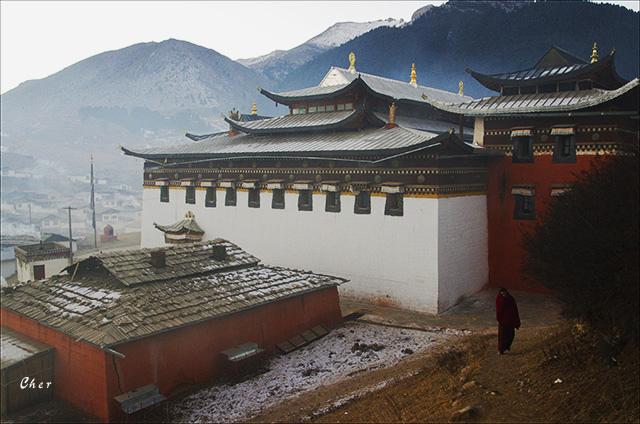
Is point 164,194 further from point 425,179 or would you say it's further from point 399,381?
point 399,381

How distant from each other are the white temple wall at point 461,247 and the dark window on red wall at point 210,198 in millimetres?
12048

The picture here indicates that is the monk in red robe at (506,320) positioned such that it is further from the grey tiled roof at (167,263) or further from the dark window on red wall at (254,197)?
the dark window on red wall at (254,197)

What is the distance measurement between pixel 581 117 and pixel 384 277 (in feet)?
28.2

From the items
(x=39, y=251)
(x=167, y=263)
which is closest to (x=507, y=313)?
(x=167, y=263)

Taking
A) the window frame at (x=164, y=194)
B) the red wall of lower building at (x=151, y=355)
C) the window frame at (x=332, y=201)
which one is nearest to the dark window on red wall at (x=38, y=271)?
the window frame at (x=164, y=194)

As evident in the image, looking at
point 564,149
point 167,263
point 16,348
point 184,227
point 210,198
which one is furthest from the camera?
point 184,227

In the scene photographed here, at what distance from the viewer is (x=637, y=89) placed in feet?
54.4

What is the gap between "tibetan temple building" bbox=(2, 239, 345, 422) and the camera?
11430 millimetres

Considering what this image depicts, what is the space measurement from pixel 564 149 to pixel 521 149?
1496mm

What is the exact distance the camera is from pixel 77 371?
39.2ft

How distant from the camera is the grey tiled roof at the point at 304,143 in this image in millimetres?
18938

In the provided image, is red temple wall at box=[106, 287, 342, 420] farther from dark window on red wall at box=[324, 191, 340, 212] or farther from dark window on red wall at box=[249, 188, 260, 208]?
dark window on red wall at box=[249, 188, 260, 208]

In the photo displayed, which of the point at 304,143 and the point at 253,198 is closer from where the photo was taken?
the point at 304,143

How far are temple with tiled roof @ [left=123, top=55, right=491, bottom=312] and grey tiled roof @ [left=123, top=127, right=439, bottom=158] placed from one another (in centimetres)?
9
